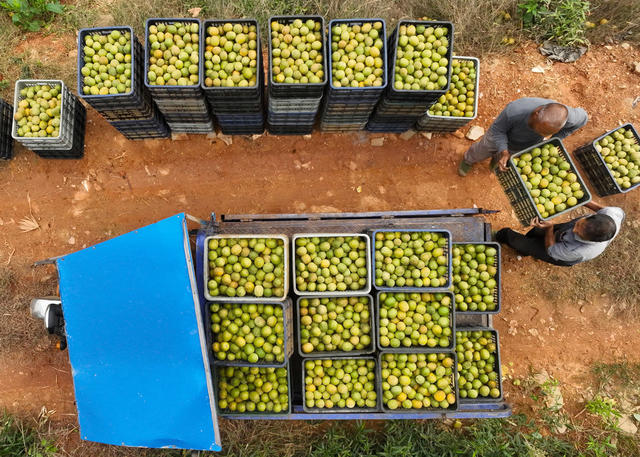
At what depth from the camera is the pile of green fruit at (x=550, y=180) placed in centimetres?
498

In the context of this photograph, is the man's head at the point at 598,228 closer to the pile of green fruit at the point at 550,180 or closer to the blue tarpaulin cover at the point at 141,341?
the pile of green fruit at the point at 550,180

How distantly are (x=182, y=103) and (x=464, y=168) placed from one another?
457cm

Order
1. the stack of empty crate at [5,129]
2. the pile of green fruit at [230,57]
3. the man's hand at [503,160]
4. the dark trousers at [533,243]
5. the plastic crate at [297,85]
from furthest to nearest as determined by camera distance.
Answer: the stack of empty crate at [5,129] < the dark trousers at [533,243] < the man's hand at [503,160] < the pile of green fruit at [230,57] < the plastic crate at [297,85]

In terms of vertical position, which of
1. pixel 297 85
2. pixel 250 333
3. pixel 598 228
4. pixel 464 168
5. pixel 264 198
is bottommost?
pixel 250 333

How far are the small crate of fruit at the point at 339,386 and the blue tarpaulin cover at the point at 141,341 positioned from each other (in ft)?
3.95

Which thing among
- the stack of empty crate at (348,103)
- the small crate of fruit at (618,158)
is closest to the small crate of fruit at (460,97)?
the stack of empty crate at (348,103)

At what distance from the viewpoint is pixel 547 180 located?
5023 mm

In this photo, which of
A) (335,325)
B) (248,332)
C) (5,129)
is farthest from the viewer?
(5,129)

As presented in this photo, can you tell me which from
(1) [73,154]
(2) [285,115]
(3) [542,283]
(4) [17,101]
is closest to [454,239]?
(3) [542,283]

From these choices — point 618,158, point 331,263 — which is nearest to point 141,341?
point 331,263

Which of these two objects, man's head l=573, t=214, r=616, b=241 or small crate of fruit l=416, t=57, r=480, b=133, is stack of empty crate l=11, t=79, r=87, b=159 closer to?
small crate of fruit l=416, t=57, r=480, b=133

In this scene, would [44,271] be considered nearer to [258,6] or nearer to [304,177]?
[304,177]

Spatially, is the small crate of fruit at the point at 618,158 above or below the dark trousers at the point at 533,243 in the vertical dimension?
above

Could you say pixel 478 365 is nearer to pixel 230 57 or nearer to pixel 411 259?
pixel 411 259
